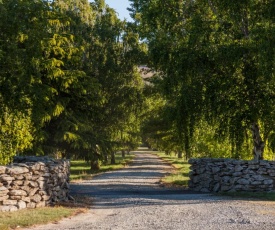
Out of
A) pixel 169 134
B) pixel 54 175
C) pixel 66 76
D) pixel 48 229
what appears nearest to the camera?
pixel 48 229

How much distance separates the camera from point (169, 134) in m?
45.9

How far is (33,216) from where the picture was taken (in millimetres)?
12461

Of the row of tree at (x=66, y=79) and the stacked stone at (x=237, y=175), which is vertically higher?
the row of tree at (x=66, y=79)

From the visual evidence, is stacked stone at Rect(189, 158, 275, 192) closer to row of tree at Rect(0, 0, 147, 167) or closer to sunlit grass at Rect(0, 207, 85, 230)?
sunlit grass at Rect(0, 207, 85, 230)

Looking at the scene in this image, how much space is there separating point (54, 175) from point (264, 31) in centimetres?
887

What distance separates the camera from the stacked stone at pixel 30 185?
1380cm

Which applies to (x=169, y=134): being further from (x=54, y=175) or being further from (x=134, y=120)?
(x=54, y=175)

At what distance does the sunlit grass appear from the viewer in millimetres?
11275

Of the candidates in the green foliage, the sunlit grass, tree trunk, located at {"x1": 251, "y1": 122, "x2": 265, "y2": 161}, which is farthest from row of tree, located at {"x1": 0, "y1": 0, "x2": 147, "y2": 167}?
tree trunk, located at {"x1": 251, "y1": 122, "x2": 265, "y2": 161}

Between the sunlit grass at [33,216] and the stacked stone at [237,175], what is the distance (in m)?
7.79

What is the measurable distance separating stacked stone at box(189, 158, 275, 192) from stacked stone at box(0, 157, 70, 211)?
22.8ft

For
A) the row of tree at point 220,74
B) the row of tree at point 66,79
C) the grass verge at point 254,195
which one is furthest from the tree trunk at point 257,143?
the row of tree at point 66,79

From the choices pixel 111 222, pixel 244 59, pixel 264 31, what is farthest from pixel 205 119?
pixel 111 222

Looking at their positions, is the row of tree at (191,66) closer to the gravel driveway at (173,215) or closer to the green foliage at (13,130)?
the green foliage at (13,130)
